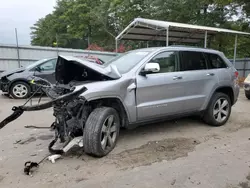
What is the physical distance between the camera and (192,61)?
4.80 metres

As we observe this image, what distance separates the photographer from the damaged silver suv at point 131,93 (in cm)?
343

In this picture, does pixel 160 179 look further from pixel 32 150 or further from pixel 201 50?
pixel 201 50

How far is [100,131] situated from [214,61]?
3187 mm

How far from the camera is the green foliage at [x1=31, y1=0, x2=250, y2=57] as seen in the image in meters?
18.5

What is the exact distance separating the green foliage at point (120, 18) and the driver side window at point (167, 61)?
11931mm

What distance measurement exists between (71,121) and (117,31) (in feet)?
93.2

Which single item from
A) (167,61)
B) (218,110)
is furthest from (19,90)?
(218,110)

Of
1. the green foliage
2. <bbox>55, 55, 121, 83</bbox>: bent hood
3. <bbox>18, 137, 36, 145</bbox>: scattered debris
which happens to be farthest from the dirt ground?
the green foliage

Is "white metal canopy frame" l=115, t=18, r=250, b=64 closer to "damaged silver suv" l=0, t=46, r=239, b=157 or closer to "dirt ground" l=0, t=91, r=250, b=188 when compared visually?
"damaged silver suv" l=0, t=46, r=239, b=157

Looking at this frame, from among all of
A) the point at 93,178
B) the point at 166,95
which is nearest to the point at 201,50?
the point at 166,95

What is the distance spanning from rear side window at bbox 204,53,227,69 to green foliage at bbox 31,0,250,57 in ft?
35.4

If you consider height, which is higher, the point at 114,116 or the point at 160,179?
the point at 114,116

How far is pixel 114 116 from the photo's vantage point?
372 cm

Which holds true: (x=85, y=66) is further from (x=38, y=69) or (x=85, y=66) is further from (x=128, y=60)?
A: (x=38, y=69)
